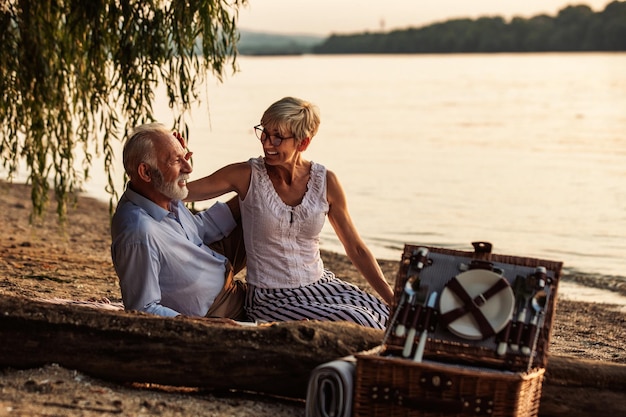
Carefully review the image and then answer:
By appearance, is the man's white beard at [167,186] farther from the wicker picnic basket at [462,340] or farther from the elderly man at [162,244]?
the wicker picnic basket at [462,340]

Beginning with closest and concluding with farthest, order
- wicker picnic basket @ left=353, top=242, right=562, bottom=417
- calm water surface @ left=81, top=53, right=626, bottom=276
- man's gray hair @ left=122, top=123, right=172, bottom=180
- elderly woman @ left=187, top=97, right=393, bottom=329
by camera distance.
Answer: wicker picnic basket @ left=353, top=242, right=562, bottom=417
man's gray hair @ left=122, top=123, right=172, bottom=180
elderly woman @ left=187, top=97, right=393, bottom=329
calm water surface @ left=81, top=53, right=626, bottom=276

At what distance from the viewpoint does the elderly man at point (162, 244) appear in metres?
4.71

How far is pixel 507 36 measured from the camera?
105 m

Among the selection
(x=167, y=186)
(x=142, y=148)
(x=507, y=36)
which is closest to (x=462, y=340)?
(x=167, y=186)

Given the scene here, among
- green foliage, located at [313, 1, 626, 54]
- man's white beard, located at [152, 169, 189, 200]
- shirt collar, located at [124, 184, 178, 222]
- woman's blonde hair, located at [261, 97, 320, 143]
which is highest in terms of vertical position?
green foliage, located at [313, 1, 626, 54]

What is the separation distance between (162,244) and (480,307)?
57.2 inches

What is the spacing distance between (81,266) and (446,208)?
30.6 ft

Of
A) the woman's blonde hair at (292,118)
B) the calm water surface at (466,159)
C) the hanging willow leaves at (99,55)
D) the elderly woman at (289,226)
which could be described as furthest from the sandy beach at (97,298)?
the calm water surface at (466,159)

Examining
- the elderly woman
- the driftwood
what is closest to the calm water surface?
the elderly woman

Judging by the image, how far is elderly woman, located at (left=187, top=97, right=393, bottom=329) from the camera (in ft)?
16.8

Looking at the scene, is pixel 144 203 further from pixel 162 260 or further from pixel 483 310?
pixel 483 310

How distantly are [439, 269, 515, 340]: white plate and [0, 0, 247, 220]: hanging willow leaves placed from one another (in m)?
3.19

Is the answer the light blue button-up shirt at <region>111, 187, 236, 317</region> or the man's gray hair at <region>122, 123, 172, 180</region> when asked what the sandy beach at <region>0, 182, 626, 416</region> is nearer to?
the light blue button-up shirt at <region>111, 187, 236, 317</region>

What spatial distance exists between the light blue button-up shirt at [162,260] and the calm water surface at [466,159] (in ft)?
5.77
